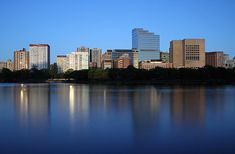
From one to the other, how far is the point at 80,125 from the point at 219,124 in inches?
206

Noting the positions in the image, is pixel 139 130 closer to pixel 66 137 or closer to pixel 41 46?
pixel 66 137

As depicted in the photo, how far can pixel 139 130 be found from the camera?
11844 millimetres

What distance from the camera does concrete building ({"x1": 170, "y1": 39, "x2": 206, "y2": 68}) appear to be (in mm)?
146250

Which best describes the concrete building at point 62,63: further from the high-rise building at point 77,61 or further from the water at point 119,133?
the water at point 119,133

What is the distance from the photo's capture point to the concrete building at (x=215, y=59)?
168125mm

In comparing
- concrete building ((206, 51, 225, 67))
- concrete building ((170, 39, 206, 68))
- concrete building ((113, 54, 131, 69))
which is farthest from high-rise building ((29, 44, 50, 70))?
concrete building ((206, 51, 225, 67))

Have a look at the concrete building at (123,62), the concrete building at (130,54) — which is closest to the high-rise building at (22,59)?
the concrete building at (130,54)

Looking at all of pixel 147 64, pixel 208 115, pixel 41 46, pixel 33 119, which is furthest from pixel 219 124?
pixel 41 46

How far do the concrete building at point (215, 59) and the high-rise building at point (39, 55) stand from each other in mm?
84388

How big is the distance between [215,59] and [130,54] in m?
42.9

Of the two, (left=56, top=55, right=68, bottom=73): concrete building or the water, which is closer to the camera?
the water

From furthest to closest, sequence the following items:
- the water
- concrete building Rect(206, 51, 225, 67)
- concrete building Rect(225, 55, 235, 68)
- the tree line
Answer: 1. concrete building Rect(206, 51, 225, 67)
2. concrete building Rect(225, 55, 235, 68)
3. the tree line
4. the water

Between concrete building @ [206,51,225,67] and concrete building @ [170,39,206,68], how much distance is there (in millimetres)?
22062

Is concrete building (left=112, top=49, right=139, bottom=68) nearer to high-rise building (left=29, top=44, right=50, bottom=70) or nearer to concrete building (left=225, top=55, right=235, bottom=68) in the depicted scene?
high-rise building (left=29, top=44, right=50, bottom=70)
